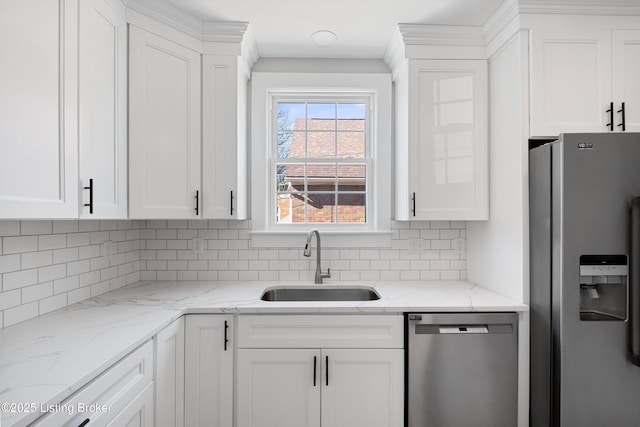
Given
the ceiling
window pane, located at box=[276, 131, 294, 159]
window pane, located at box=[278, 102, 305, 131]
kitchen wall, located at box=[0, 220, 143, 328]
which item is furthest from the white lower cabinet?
the ceiling

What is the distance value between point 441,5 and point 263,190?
1.58 meters

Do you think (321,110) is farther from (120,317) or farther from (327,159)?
(120,317)

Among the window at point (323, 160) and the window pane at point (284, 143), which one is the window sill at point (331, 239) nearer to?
the window at point (323, 160)

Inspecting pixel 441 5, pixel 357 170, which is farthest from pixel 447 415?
pixel 441 5

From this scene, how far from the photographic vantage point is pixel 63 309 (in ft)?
5.63

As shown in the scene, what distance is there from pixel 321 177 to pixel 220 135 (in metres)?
0.84

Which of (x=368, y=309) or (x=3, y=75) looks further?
(x=368, y=309)

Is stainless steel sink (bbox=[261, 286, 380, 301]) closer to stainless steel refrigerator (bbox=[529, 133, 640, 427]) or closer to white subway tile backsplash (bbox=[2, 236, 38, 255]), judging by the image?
stainless steel refrigerator (bbox=[529, 133, 640, 427])

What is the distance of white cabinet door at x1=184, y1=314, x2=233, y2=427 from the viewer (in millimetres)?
1760

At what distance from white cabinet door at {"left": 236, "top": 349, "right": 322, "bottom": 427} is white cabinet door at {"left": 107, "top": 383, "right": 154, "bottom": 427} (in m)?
0.45

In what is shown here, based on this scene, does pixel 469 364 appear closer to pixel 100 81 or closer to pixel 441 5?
pixel 441 5

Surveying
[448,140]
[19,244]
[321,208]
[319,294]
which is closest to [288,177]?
[321,208]

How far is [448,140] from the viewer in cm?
216

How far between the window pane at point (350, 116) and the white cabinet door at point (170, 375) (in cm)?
175
